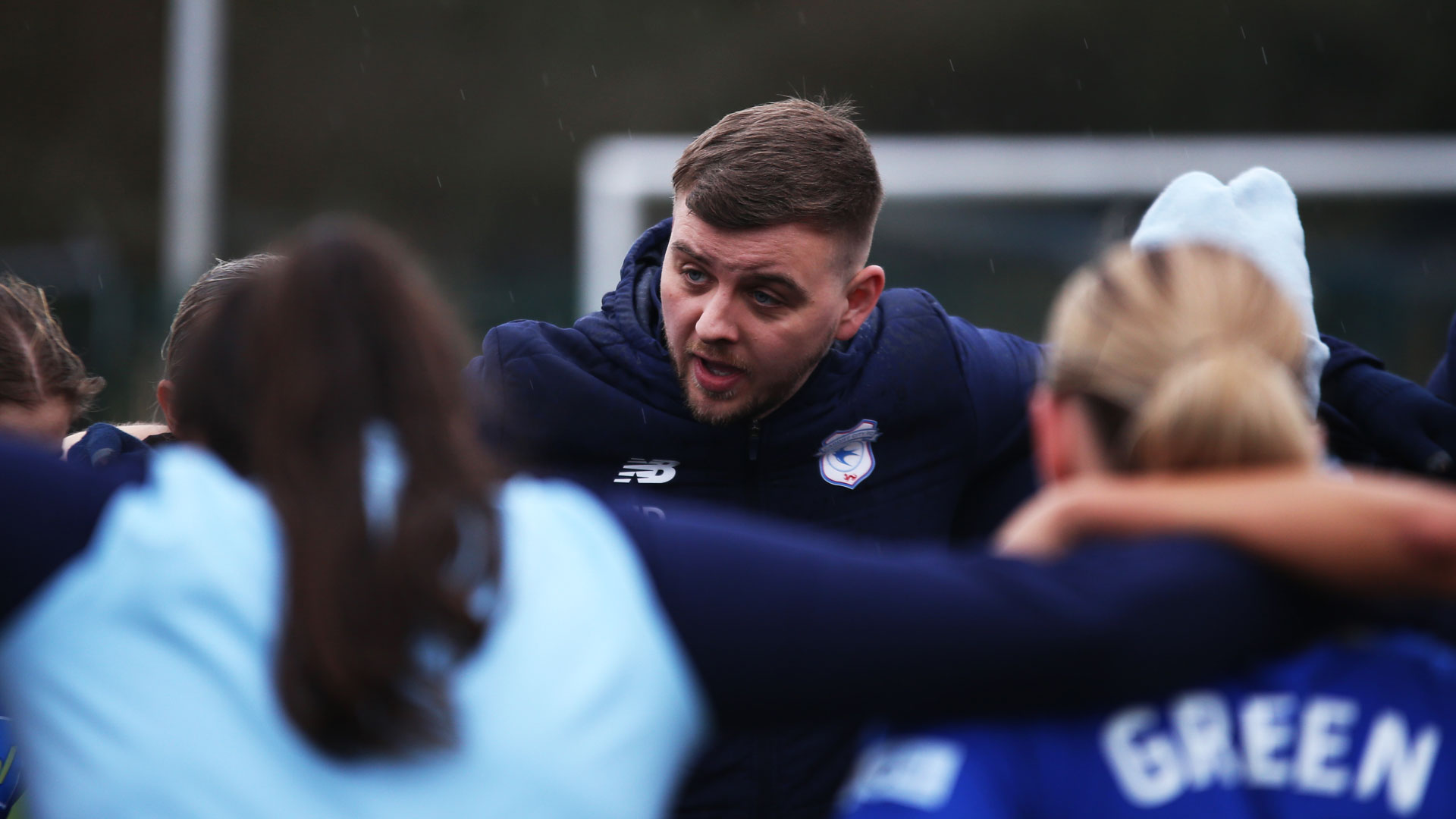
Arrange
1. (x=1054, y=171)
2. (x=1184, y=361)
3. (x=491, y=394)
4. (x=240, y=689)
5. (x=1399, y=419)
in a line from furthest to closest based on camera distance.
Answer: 1. (x=1054, y=171)
2. (x=491, y=394)
3. (x=1399, y=419)
4. (x=1184, y=361)
5. (x=240, y=689)

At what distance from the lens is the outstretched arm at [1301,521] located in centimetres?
129

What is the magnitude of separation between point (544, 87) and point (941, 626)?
1933 cm

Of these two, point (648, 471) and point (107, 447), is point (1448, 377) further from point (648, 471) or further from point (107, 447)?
point (107, 447)

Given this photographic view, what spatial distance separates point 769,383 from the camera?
2705 mm

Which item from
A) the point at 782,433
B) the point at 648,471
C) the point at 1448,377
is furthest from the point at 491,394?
the point at 1448,377

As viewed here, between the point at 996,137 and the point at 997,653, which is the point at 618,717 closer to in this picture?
the point at 997,653

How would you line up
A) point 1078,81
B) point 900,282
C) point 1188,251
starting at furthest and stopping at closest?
point 1078,81 → point 900,282 → point 1188,251

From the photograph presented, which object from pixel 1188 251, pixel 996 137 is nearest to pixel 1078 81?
pixel 996 137

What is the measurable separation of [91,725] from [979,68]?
19.0 meters

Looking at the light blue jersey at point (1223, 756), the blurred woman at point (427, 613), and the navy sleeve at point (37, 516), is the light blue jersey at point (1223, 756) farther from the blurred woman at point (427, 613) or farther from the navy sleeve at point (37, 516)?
the navy sleeve at point (37, 516)

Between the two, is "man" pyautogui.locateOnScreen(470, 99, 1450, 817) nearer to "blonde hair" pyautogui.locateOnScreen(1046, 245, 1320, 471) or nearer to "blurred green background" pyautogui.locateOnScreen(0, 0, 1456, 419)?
"blonde hair" pyautogui.locateOnScreen(1046, 245, 1320, 471)

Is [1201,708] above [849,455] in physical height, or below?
above

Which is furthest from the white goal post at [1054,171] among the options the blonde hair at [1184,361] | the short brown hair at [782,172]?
the blonde hair at [1184,361]

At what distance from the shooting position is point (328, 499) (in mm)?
1195
